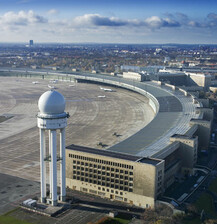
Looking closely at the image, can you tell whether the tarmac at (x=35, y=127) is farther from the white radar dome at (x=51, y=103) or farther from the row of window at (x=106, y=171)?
the white radar dome at (x=51, y=103)

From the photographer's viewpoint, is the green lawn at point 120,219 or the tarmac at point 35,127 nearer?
the green lawn at point 120,219

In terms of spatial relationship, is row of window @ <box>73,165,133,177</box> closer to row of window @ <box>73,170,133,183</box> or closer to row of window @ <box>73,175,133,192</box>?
row of window @ <box>73,170,133,183</box>

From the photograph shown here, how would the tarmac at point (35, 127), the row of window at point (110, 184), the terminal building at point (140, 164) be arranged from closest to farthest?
the terminal building at point (140, 164) → the row of window at point (110, 184) → the tarmac at point (35, 127)

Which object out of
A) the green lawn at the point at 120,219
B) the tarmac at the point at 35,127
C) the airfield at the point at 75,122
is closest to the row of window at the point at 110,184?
the green lawn at the point at 120,219

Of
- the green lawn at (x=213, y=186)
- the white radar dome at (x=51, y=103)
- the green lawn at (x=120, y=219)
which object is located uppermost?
the white radar dome at (x=51, y=103)

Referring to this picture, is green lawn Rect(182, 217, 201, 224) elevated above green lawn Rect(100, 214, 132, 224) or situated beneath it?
elevated above

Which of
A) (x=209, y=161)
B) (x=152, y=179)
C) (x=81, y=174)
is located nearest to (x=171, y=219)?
(x=152, y=179)

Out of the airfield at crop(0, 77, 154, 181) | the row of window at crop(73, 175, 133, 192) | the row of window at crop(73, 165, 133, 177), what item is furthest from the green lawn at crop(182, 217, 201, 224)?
the airfield at crop(0, 77, 154, 181)

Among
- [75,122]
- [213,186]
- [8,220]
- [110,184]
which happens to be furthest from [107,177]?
[75,122]
